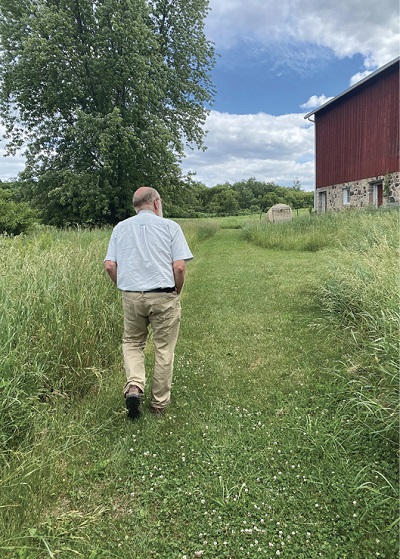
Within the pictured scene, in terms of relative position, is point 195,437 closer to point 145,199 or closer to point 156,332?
point 156,332

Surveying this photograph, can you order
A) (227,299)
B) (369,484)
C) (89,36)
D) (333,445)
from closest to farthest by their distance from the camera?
(369,484)
(333,445)
(227,299)
(89,36)

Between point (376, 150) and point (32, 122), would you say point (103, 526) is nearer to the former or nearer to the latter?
point (32, 122)

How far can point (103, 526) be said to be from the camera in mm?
2129

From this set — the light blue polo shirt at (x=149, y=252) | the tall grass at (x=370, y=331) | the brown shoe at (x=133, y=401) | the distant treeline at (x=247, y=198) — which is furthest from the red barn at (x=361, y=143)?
the distant treeline at (x=247, y=198)

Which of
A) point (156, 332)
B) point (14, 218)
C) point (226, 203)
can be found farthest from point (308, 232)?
point (226, 203)

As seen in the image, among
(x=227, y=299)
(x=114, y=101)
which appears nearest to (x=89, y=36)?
(x=114, y=101)

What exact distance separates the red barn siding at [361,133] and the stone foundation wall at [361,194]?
1.17 ft

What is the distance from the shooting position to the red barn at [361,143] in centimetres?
1791

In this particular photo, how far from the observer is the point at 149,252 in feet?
10.7

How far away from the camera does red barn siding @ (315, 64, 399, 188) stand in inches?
703

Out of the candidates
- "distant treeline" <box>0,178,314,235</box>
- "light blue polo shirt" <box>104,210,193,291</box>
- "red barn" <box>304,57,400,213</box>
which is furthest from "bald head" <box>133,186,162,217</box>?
"red barn" <box>304,57,400,213</box>

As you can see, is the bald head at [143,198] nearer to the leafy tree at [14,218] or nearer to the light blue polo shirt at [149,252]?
the light blue polo shirt at [149,252]

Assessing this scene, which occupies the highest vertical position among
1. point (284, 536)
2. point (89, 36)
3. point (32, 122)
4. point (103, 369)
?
point (89, 36)

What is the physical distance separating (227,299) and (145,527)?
5575 mm
